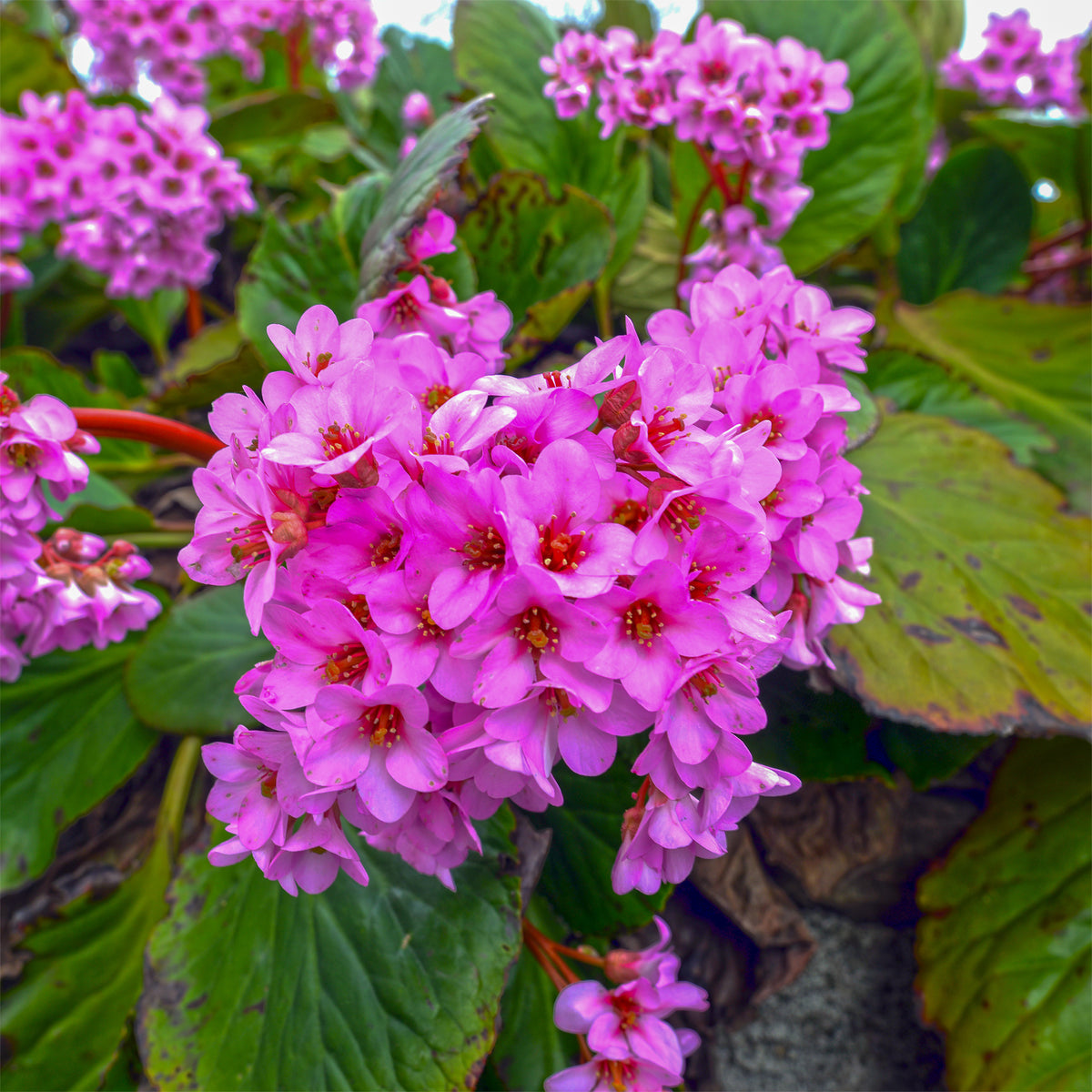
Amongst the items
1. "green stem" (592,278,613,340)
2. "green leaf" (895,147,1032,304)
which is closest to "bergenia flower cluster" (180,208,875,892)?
"green stem" (592,278,613,340)

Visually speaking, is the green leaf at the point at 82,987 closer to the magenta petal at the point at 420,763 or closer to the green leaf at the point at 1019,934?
the magenta petal at the point at 420,763

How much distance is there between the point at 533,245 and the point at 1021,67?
152cm

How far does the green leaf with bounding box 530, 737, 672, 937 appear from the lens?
915 millimetres

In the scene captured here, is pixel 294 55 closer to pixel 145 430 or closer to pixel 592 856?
pixel 145 430

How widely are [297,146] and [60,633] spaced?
131 cm

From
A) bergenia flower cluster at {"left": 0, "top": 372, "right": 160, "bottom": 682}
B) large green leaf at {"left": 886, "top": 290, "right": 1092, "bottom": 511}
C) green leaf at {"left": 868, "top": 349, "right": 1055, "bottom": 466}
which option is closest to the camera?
bergenia flower cluster at {"left": 0, "top": 372, "right": 160, "bottom": 682}

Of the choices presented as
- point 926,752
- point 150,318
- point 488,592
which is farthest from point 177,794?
point 150,318

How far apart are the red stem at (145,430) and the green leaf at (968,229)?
154 centimetres

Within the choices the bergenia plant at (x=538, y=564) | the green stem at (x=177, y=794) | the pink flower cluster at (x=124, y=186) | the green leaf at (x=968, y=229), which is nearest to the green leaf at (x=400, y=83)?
the bergenia plant at (x=538, y=564)

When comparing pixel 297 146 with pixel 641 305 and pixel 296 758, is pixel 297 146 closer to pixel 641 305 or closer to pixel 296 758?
pixel 641 305

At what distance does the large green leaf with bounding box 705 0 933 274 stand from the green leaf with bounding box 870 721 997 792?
0.89 m

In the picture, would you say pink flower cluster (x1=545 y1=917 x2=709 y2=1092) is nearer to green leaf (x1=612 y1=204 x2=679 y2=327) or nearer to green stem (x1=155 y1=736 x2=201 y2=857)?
green stem (x1=155 y1=736 x2=201 y2=857)

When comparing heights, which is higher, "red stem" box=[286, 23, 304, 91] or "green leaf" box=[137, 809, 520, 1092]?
"red stem" box=[286, 23, 304, 91]

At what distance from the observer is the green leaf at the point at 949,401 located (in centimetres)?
127
